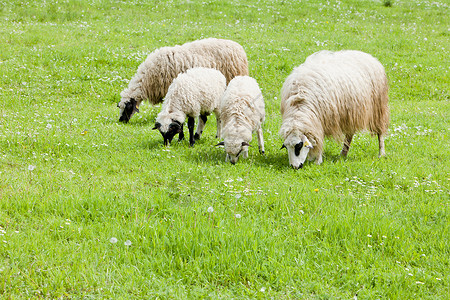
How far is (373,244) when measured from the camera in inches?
164

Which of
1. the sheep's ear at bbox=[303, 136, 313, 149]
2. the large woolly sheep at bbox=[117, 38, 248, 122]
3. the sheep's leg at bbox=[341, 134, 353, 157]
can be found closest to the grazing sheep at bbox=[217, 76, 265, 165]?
the sheep's ear at bbox=[303, 136, 313, 149]

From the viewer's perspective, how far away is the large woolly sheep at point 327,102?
6.76 meters

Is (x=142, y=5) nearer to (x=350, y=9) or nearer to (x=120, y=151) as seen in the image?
(x=350, y=9)

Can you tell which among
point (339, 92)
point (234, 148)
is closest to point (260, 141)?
point (234, 148)

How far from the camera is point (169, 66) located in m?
10.2

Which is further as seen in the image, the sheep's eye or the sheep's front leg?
the sheep's front leg

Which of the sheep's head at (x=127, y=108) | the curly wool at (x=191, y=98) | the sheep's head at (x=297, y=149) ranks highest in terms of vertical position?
the curly wool at (x=191, y=98)

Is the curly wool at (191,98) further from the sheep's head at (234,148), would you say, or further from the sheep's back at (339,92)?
the sheep's back at (339,92)

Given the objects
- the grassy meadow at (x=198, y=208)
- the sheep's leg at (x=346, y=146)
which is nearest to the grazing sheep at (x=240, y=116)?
the grassy meadow at (x=198, y=208)

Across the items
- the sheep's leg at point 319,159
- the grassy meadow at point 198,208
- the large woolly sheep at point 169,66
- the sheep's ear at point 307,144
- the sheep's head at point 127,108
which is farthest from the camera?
the large woolly sheep at point 169,66

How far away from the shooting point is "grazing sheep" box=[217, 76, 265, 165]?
695 cm

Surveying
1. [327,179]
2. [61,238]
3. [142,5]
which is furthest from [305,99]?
[142,5]

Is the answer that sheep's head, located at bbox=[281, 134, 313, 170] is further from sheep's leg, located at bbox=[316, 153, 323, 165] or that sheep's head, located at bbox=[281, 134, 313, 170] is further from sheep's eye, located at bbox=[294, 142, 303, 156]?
sheep's leg, located at bbox=[316, 153, 323, 165]

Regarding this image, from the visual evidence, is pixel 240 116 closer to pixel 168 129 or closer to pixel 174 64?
pixel 168 129
